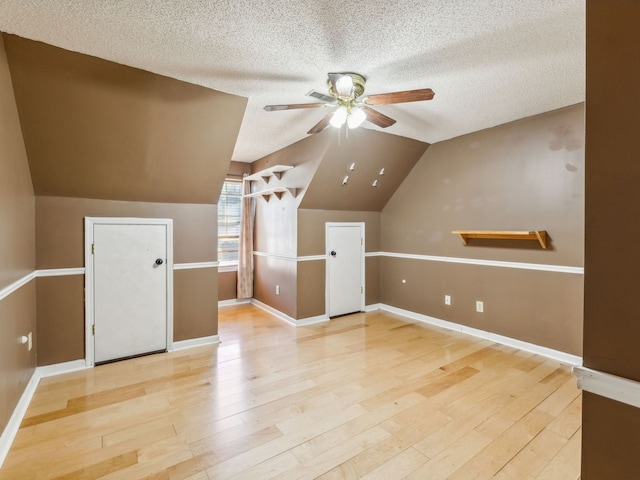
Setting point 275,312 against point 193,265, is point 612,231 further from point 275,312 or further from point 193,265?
point 275,312

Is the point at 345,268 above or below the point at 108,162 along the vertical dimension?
below

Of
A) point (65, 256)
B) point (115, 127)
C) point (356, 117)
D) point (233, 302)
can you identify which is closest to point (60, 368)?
point (65, 256)

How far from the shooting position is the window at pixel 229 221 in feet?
17.4

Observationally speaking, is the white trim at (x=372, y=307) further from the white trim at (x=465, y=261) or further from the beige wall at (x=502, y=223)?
the white trim at (x=465, y=261)

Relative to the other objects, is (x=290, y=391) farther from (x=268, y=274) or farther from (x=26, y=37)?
(x=26, y=37)

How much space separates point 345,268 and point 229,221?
2175 millimetres

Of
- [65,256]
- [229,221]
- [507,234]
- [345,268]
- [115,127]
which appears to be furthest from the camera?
[229,221]

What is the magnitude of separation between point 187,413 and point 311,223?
2.73m

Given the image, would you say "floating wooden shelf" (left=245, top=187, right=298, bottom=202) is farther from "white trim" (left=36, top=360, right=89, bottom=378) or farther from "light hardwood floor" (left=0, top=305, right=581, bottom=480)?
"white trim" (left=36, top=360, right=89, bottom=378)

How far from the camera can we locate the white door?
4.56 meters

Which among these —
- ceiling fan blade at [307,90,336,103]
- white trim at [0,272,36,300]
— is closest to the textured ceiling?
ceiling fan blade at [307,90,336,103]

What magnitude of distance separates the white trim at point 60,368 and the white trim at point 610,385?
12.0 feet

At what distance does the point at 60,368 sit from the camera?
9.29 feet

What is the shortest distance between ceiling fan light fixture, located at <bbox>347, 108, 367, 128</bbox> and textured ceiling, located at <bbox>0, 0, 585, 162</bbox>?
30cm
